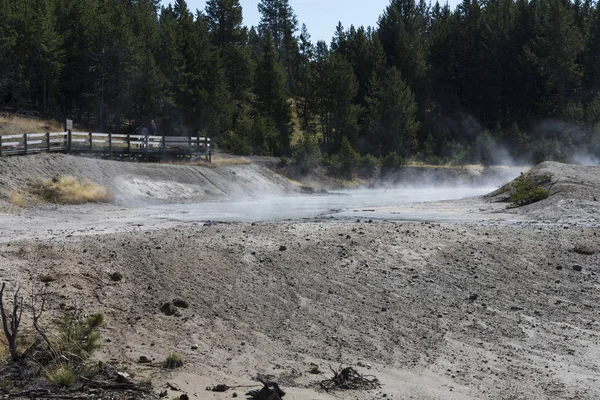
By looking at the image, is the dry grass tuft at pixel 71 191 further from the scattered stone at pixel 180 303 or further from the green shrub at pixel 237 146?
the green shrub at pixel 237 146

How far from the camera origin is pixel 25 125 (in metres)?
65.2

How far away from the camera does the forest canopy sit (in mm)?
67375

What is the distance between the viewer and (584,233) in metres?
22.4

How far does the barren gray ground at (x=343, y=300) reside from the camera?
1127 cm

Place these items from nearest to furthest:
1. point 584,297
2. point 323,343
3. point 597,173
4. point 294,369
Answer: point 294,369, point 323,343, point 584,297, point 597,173

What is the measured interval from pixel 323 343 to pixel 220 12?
7383 centimetres

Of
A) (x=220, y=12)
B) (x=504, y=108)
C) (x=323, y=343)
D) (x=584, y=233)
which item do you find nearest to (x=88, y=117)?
(x=220, y=12)

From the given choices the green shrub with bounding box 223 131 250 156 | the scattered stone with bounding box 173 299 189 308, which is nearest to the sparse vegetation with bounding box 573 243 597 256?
the scattered stone with bounding box 173 299 189 308

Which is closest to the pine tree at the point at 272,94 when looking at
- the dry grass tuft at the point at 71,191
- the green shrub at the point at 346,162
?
the green shrub at the point at 346,162

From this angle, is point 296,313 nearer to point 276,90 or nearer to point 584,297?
point 584,297

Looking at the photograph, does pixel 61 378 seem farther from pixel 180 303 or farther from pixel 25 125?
pixel 25 125

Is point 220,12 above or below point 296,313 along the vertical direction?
above

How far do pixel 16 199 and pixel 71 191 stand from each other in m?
3.53

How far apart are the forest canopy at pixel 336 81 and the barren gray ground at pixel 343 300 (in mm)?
41054
